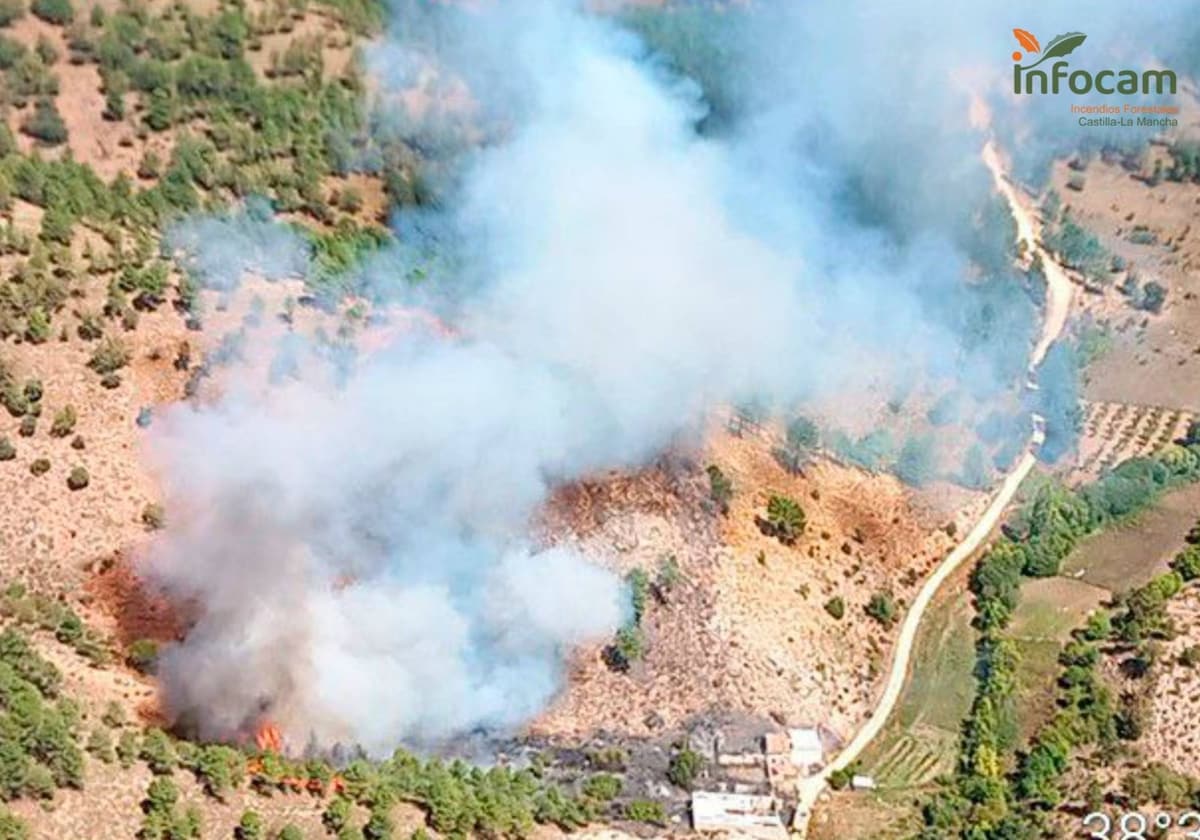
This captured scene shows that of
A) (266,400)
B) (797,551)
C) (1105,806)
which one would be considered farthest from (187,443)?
(1105,806)

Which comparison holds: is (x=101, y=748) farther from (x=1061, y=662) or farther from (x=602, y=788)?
(x=1061, y=662)

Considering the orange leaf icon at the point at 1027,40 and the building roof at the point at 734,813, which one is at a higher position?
the orange leaf icon at the point at 1027,40

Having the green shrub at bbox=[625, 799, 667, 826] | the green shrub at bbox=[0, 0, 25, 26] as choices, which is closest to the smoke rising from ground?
the green shrub at bbox=[625, 799, 667, 826]

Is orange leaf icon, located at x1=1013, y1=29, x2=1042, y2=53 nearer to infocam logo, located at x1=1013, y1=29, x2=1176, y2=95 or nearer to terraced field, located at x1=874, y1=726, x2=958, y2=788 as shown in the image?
infocam logo, located at x1=1013, y1=29, x2=1176, y2=95

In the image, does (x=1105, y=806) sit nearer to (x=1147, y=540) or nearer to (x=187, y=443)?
(x=1147, y=540)

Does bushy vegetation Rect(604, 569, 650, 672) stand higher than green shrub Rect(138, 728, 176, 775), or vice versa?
bushy vegetation Rect(604, 569, 650, 672)

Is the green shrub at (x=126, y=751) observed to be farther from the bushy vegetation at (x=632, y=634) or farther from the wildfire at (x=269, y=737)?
the bushy vegetation at (x=632, y=634)

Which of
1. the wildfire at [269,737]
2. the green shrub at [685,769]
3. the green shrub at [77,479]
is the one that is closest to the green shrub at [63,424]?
the green shrub at [77,479]
